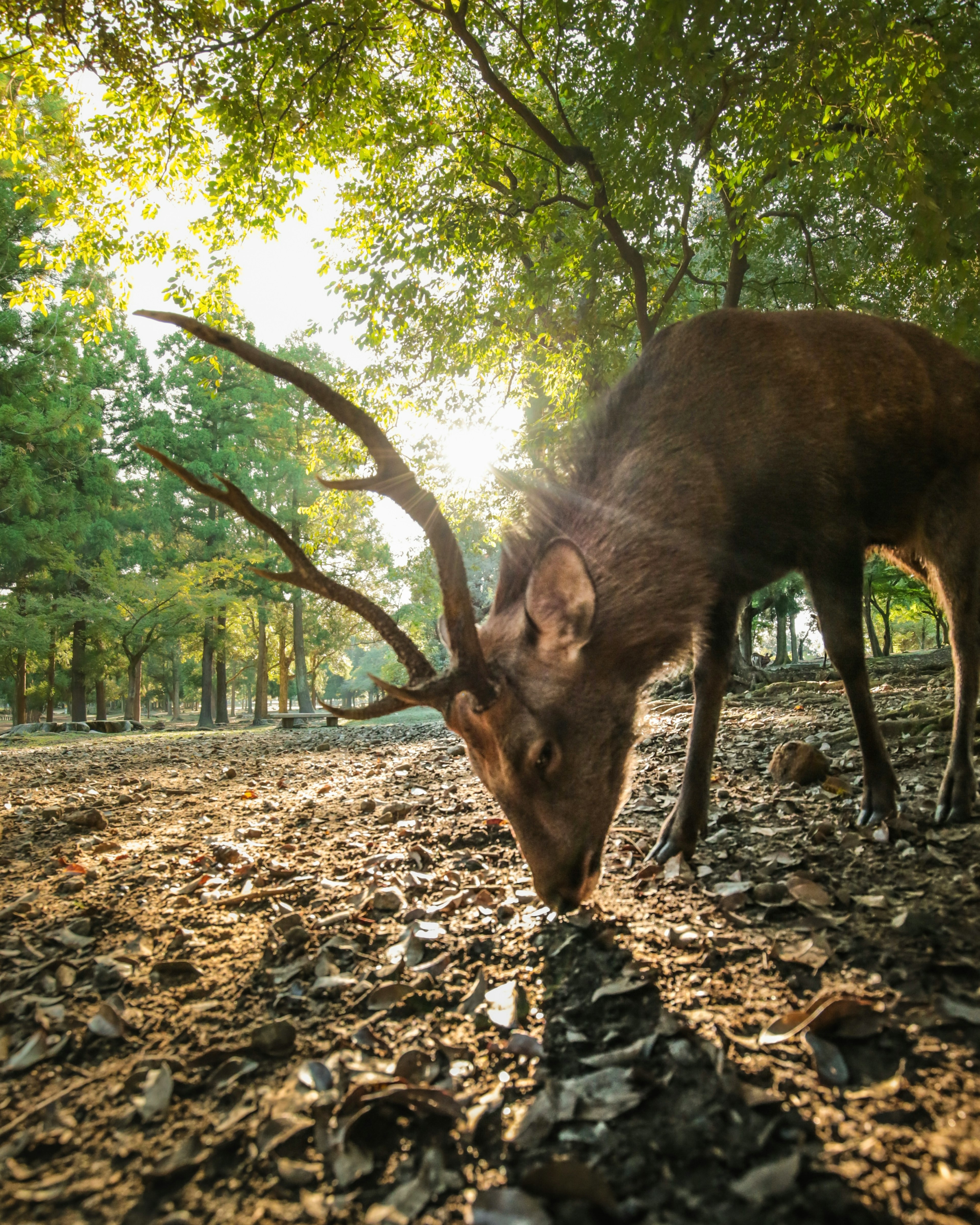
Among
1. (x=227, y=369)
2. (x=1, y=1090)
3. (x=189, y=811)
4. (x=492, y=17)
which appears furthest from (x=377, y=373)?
(x=227, y=369)

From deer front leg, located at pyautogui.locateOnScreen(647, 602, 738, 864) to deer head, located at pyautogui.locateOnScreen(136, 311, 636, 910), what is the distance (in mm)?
656

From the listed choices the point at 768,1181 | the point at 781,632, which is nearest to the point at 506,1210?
the point at 768,1181

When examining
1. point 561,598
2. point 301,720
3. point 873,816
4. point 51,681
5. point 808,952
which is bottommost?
point 301,720

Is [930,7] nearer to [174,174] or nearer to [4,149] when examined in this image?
[174,174]

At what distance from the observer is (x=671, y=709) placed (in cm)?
938

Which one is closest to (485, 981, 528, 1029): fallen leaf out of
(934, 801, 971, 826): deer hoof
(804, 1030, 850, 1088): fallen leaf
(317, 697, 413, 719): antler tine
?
(804, 1030, 850, 1088): fallen leaf

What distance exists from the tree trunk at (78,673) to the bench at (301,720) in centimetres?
741

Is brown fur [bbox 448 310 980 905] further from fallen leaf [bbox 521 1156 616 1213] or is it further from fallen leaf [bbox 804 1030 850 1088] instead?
fallen leaf [bbox 521 1156 616 1213]

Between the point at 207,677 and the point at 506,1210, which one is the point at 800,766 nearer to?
the point at 506,1210

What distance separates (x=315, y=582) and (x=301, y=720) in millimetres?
18663

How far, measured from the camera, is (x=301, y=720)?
20375mm

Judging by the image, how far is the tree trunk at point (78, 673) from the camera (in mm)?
21906

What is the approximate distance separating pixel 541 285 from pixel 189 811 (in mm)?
7227

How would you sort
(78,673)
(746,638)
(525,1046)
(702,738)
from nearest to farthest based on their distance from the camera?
1. (525,1046)
2. (702,738)
3. (746,638)
4. (78,673)
